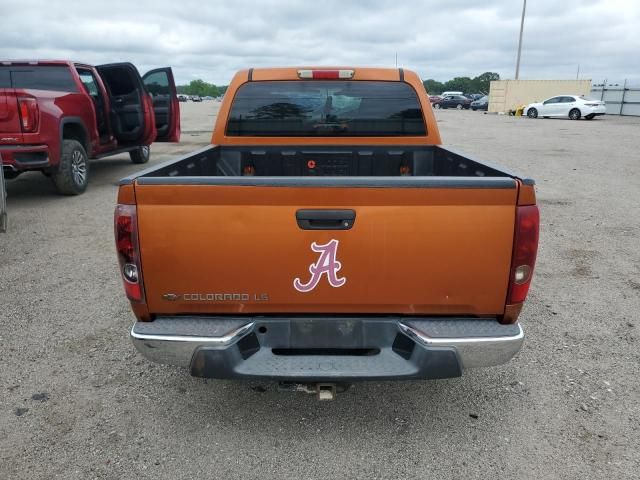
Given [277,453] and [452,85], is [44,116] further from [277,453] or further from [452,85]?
[452,85]

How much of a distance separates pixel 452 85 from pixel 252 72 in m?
107

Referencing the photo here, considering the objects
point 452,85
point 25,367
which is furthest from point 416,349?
point 452,85

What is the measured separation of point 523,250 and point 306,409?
5.18ft

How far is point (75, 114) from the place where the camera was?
819 centimetres

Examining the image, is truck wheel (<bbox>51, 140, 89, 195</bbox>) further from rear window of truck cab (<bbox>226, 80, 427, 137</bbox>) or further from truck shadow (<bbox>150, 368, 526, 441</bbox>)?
truck shadow (<bbox>150, 368, 526, 441</bbox>)

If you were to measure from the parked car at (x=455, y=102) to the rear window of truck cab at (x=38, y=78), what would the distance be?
4533 cm

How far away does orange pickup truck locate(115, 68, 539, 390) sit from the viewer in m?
2.30

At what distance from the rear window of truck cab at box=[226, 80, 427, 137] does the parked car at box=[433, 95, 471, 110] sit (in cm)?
4783

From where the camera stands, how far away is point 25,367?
Answer: 3422 mm

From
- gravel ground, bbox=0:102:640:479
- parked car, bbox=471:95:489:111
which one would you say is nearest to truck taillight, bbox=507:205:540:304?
gravel ground, bbox=0:102:640:479

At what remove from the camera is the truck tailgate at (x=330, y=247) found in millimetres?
2299

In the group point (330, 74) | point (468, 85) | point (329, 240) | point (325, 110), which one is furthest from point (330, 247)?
point (468, 85)

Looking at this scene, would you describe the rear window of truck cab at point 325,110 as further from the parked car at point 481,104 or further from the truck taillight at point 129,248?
the parked car at point 481,104

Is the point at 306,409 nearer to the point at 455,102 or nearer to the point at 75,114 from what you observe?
the point at 75,114
